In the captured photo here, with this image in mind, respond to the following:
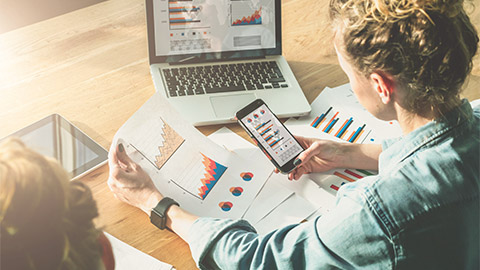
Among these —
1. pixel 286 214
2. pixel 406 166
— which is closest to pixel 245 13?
pixel 286 214

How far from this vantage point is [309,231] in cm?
91

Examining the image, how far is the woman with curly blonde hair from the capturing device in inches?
16.7

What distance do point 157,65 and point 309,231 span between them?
0.70 m

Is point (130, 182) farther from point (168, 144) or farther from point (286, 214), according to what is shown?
point (286, 214)

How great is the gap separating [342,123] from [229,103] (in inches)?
11.1

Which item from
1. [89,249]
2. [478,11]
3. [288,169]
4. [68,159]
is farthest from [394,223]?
[478,11]

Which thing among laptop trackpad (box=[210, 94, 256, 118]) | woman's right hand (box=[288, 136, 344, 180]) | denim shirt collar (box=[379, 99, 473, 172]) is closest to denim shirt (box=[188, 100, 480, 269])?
denim shirt collar (box=[379, 99, 473, 172])

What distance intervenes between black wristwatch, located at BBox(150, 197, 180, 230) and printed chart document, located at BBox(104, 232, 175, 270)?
0.07m

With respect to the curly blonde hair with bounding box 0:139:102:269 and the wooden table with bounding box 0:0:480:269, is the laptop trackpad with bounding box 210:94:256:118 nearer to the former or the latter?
the wooden table with bounding box 0:0:480:269

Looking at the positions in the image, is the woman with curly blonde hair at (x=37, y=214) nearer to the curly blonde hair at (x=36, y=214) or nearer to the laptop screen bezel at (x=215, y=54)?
the curly blonde hair at (x=36, y=214)

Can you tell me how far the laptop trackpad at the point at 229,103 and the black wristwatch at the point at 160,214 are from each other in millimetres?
316

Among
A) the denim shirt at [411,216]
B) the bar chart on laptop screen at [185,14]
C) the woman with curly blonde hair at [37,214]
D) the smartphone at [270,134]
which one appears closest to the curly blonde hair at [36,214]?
the woman with curly blonde hair at [37,214]

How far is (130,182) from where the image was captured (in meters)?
1.09

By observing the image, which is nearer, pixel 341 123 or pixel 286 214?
pixel 286 214
